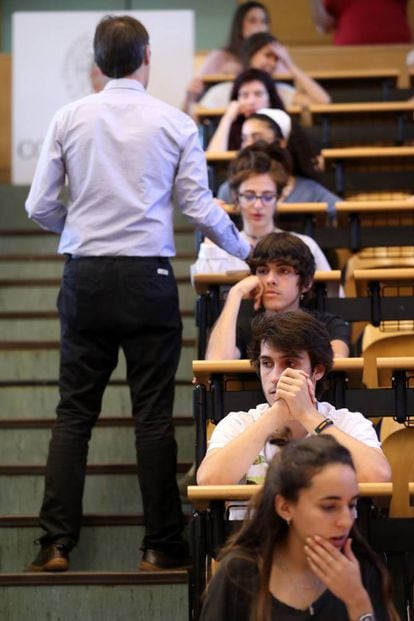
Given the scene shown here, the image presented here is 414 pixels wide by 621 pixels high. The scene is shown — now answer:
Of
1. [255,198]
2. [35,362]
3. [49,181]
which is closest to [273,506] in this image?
[49,181]

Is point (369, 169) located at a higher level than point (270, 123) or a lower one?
lower

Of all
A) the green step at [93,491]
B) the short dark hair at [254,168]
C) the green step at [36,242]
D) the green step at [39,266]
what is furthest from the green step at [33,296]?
the green step at [93,491]

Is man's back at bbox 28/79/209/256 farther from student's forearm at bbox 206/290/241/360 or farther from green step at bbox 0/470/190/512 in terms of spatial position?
green step at bbox 0/470/190/512

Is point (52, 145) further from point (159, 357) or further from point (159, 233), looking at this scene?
point (159, 357)

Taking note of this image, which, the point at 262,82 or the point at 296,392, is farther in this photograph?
the point at 262,82

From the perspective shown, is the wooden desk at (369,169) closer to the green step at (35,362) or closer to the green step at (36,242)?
the green step at (36,242)

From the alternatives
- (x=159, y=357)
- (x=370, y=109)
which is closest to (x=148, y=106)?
(x=159, y=357)

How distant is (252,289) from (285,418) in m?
0.82

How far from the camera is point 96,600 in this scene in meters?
3.37

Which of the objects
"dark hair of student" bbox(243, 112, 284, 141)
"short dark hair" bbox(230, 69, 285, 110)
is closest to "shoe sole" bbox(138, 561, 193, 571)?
"dark hair of student" bbox(243, 112, 284, 141)

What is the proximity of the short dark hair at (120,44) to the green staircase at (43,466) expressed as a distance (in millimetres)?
1107

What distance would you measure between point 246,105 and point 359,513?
2.93 meters

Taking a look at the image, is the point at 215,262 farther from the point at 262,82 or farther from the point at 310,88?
the point at 310,88

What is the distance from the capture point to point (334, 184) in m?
5.32
